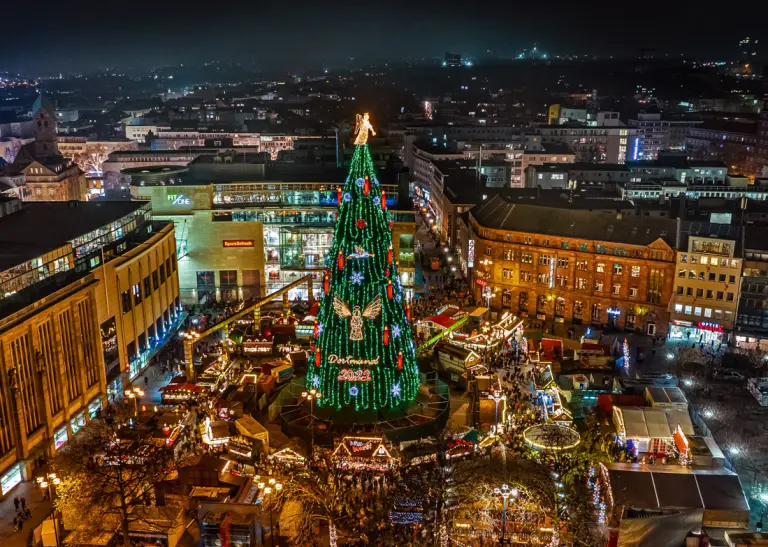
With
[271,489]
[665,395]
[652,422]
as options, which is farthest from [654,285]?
[271,489]

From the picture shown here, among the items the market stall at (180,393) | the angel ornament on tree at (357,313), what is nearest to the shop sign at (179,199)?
the market stall at (180,393)

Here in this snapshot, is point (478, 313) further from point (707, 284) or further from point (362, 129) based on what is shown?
point (362, 129)

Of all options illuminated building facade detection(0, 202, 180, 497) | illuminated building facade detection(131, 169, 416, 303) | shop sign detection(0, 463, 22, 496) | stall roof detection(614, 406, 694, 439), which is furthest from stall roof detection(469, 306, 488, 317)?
shop sign detection(0, 463, 22, 496)

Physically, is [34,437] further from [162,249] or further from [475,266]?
[475,266]

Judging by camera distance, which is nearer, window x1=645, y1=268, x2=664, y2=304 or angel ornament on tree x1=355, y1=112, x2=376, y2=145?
angel ornament on tree x1=355, y1=112, x2=376, y2=145

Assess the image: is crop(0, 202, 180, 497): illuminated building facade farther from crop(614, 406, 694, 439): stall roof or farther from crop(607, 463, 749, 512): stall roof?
crop(614, 406, 694, 439): stall roof

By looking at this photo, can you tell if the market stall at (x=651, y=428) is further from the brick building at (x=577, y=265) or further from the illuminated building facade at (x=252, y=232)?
the illuminated building facade at (x=252, y=232)
